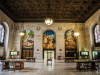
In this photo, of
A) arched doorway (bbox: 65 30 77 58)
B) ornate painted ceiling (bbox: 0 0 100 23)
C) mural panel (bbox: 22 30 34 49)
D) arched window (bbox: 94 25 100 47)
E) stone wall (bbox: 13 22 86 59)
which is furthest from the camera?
mural panel (bbox: 22 30 34 49)

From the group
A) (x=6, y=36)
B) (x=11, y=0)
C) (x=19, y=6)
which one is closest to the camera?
(x=11, y=0)

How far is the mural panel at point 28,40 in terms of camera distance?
17.0 metres

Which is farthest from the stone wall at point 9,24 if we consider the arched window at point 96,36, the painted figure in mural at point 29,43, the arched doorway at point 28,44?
the arched window at point 96,36

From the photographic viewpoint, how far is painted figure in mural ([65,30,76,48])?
17062mm

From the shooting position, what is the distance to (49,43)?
1722cm

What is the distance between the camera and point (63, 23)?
17391 mm

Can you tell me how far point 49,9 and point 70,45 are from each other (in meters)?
7.22

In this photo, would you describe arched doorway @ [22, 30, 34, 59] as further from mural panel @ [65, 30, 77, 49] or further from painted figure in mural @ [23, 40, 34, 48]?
mural panel @ [65, 30, 77, 49]

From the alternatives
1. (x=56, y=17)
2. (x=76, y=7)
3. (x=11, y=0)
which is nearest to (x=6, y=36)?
(x=11, y=0)

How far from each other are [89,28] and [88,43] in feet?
8.14

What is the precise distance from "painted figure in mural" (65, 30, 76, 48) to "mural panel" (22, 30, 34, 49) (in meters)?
6.07

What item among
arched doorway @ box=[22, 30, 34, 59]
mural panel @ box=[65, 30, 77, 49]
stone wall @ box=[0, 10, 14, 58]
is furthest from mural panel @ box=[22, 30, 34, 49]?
mural panel @ box=[65, 30, 77, 49]

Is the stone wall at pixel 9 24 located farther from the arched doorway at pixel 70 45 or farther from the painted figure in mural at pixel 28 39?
the arched doorway at pixel 70 45

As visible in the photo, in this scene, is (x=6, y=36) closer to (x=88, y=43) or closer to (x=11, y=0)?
(x=11, y=0)
